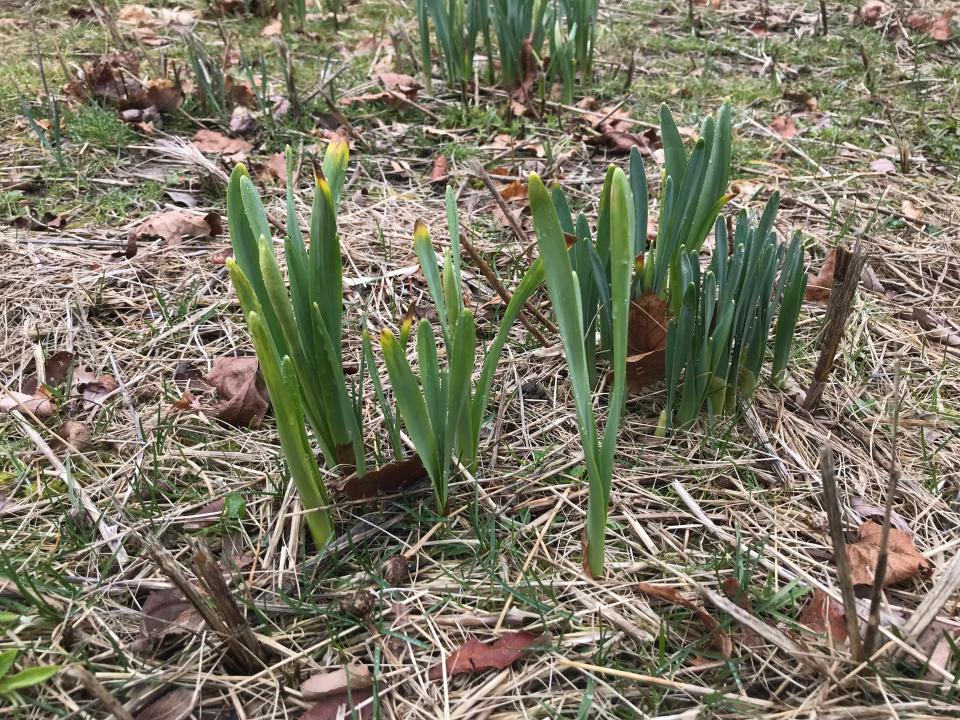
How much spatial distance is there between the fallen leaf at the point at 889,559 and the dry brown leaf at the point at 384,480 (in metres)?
0.71

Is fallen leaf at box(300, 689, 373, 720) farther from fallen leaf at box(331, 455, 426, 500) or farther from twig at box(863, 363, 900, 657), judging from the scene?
twig at box(863, 363, 900, 657)

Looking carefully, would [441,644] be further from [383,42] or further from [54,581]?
[383,42]

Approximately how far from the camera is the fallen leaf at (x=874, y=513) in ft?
4.27

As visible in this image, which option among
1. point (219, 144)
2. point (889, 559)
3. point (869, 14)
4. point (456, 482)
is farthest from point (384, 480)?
point (869, 14)

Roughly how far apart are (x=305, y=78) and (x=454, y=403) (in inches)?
94.4

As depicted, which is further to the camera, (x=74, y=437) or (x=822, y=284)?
(x=822, y=284)

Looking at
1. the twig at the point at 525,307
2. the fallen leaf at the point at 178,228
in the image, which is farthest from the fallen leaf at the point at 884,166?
the fallen leaf at the point at 178,228

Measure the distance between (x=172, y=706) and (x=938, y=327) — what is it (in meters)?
1.82

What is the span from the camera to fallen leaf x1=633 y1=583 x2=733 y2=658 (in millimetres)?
1067

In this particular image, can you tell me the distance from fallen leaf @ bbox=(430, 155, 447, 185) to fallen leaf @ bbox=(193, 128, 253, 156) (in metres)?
0.65

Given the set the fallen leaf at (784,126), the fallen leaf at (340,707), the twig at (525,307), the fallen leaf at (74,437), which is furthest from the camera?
the fallen leaf at (784,126)

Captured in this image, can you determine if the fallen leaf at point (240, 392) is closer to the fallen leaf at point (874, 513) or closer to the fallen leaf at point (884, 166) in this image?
the fallen leaf at point (874, 513)

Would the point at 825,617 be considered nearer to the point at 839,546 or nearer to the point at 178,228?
the point at 839,546

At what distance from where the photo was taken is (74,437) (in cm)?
147
